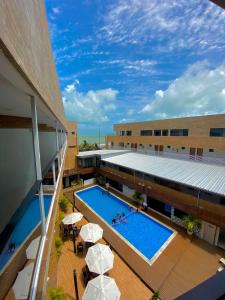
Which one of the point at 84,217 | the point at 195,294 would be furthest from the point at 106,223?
the point at 195,294

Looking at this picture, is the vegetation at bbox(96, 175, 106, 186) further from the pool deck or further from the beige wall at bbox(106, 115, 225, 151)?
the pool deck

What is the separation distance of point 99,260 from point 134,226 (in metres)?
5.87

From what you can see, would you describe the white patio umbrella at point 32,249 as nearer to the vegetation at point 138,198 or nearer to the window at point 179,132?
the vegetation at point 138,198

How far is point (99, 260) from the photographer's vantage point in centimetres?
994

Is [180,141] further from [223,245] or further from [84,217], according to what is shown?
[84,217]

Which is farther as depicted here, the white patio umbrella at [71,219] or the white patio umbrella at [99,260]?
the white patio umbrella at [71,219]

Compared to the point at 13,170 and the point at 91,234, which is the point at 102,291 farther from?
the point at 13,170

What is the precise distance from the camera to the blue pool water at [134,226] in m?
12.6

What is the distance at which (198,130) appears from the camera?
65.5ft

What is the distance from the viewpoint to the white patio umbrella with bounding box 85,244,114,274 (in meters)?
9.57

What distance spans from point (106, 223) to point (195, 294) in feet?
50.6

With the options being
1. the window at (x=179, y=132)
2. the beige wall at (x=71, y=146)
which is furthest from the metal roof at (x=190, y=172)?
the beige wall at (x=71, y=146)

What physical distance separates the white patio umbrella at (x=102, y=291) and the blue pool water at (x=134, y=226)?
12.8 ft

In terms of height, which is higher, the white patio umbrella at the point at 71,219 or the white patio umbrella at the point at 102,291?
the white patio umbrella at the point at 71,219
